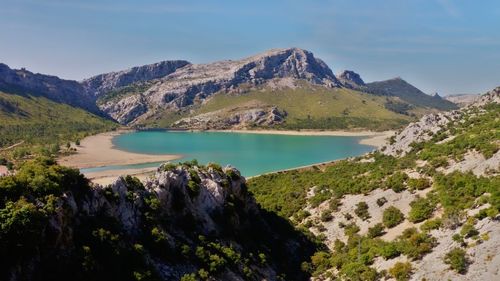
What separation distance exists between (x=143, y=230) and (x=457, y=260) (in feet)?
90.7

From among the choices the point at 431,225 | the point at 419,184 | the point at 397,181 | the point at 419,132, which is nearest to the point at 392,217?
the point at 431,225

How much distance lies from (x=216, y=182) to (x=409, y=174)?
34677 mm

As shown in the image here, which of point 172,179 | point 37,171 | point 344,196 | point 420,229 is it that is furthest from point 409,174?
point 37,171

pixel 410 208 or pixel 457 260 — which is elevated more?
pixel 410 208

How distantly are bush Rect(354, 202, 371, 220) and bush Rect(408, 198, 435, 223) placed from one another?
6.52 m

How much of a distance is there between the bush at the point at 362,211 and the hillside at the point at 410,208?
0.14 m

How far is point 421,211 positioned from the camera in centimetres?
5062

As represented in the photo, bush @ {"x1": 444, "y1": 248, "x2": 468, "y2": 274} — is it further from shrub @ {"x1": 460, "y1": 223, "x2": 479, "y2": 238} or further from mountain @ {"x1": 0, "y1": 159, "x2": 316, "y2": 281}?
mountain @ {"x1": 0, "y1": 159, "x2": 316, "y2": 281}

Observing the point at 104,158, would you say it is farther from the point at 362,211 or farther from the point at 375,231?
the point at 375,231

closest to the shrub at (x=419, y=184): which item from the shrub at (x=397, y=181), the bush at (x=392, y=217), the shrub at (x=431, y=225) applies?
the shrub at (x=397, y=181)

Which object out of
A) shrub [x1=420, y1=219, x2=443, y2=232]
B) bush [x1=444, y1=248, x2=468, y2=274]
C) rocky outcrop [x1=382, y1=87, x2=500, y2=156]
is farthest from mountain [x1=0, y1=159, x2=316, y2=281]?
rocky outcrop [x1=382, y1=87, x2=500, y2=156]

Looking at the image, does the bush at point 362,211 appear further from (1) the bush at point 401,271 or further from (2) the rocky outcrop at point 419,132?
(2) the rocky outcrop at point 419,132

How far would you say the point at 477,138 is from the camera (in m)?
71.1

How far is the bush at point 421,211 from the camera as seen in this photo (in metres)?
50.2
